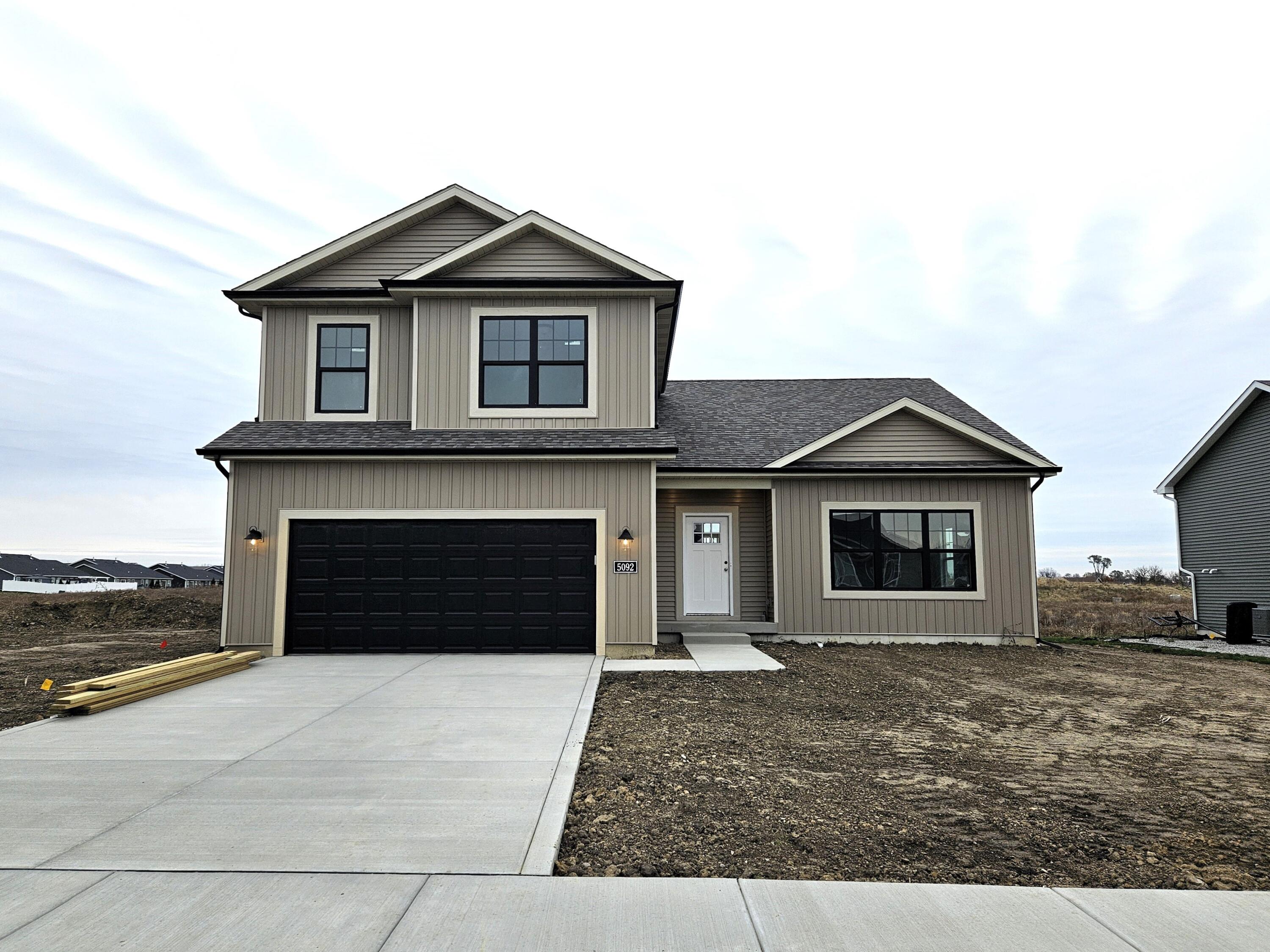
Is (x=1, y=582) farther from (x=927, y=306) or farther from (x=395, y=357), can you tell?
(x=927, y=306)

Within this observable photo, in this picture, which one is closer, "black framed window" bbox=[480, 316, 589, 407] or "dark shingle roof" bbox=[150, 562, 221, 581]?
"black framed window" bbox=[480, 316, 589, 407]

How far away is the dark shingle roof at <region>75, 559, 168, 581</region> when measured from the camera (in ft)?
193

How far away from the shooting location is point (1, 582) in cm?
4406

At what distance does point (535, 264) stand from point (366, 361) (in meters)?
3.47

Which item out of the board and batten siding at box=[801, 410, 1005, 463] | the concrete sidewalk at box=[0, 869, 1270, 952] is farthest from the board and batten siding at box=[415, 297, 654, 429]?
the concrete sidewalk at box=[0, 869, 1270, 952]

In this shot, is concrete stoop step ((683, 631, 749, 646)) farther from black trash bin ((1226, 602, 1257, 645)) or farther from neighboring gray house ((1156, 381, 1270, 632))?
neighboring gray house ((1156, 381, 1270, 632))

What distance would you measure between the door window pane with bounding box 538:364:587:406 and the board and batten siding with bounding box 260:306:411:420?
241 cm

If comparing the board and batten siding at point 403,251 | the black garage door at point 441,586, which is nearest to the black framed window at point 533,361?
the board and batten siding at point 403,251

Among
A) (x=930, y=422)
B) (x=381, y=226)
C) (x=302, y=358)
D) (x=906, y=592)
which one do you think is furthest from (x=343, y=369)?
(x=906, y=592)

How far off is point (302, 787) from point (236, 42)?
13.3 metres

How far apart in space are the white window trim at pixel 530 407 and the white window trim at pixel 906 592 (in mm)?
4908

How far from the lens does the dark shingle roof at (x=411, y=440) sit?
430 inches

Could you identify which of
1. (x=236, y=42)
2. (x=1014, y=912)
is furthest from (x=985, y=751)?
(x=236, y=42)

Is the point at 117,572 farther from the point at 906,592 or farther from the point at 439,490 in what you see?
the point at 906,592
